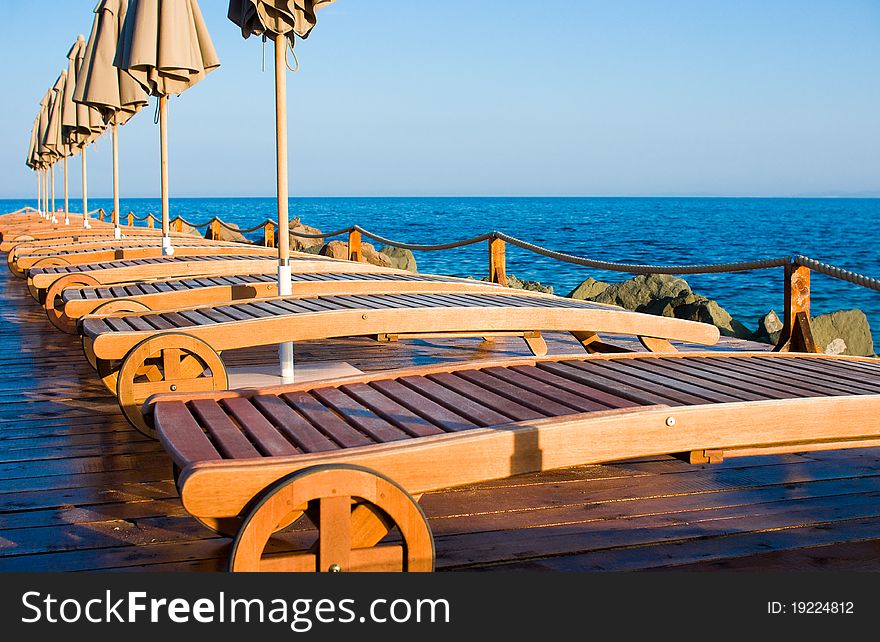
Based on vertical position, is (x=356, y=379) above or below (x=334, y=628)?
above

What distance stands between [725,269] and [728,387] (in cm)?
240

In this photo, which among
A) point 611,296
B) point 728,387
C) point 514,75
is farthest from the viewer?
point 514,75

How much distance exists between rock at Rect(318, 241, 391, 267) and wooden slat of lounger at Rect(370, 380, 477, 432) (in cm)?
1341

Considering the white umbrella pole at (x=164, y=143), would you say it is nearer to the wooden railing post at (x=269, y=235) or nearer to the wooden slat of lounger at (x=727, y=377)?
the wooden slat of lounger at (x=727, y=377)

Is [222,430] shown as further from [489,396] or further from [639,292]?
[639,292]

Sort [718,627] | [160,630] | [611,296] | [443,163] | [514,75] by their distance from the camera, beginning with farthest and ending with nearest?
[514,75], [443,163], [611,296], [718,627], [160,630]

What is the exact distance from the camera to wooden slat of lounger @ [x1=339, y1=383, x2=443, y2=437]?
2356 millimetres

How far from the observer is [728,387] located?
2.96 metres

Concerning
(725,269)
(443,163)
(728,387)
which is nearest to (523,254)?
(443,163)

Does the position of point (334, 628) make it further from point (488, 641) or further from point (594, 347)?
point (594, 347)

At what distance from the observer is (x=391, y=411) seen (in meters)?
2.59

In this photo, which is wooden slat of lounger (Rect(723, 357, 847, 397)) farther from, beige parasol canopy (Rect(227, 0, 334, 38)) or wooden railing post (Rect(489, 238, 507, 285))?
wooden railing post (Rect(489, 238, 507, 285))

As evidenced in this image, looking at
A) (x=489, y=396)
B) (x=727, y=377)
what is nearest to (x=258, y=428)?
(x=489, y=396)

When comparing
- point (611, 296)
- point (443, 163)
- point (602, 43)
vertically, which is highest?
point (602, 43)
